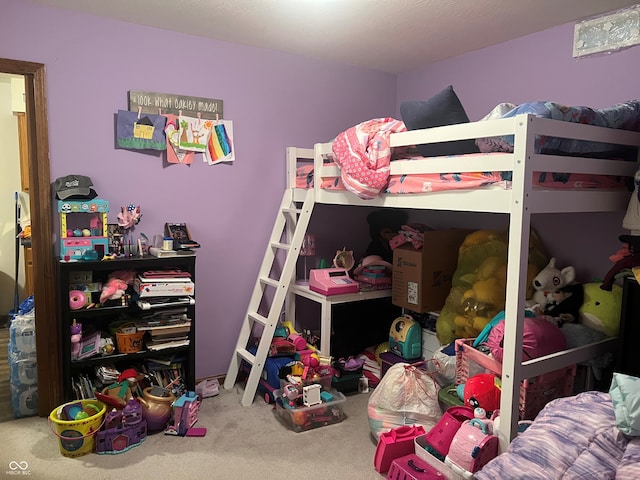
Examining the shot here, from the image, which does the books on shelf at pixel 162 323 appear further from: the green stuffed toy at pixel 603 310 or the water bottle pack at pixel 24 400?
the green stuffed toy at pixel 603 310

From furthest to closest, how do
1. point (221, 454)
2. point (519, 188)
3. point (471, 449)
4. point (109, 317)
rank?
point (109, 317) < point (221, 454) < point (471, 449) < point (519, 188)

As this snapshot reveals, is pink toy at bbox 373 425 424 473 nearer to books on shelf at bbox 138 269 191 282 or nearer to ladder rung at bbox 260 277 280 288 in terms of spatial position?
ladder rung at bbox 260 277 280 288

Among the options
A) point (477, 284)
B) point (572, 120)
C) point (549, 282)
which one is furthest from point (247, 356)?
point (572, 120)

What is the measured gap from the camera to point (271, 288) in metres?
3.48

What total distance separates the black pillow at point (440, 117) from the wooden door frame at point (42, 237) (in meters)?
1.91

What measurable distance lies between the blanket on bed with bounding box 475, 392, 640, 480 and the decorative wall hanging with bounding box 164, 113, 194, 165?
234 centimetres

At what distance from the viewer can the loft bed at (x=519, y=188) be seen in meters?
1.87

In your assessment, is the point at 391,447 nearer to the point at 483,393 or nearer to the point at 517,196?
the point at 483,393

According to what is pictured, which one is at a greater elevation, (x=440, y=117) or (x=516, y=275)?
(x=440, y=117)

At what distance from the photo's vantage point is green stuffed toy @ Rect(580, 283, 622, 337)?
237 cm

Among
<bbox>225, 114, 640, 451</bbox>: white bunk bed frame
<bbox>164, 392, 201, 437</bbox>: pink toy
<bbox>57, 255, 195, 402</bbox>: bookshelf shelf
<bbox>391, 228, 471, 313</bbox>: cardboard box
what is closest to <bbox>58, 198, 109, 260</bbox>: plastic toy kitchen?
<bbox>57, 255, 195, 402</bbox>: bookshelf shelf

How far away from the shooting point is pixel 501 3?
247 centimetres

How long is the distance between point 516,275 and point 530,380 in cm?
65

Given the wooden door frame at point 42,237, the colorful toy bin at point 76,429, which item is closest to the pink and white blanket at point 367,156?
the wooden door frame at point 42,237
